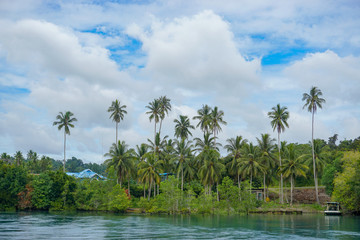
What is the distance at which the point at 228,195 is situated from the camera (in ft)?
234

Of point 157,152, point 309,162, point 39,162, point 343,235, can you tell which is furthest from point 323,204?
point 39,162

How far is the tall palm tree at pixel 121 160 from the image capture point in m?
77.5

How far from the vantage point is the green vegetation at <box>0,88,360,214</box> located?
69.1m

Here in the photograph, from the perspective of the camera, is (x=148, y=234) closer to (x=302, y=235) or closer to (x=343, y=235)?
(x=302, y=235)

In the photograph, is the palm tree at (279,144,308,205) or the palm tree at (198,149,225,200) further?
the palm tree at (279,144,308,205)

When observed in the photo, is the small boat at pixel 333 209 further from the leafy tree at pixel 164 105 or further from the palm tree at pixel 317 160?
the leafy tree at pixel 164 105

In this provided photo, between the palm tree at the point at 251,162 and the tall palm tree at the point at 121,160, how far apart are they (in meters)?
24.6

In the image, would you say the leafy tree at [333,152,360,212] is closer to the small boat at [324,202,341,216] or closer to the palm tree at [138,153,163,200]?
the small boat at [324,202,341,216]

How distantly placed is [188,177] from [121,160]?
51.3 ft

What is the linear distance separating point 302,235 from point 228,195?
36871 mm

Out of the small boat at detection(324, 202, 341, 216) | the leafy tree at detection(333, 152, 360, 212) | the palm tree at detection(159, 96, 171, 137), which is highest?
the palm tree at detection(159, 96, 171, 137)

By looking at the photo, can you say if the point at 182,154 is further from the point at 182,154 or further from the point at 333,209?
the point at 333,209

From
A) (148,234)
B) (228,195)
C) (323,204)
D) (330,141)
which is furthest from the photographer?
(330,141)

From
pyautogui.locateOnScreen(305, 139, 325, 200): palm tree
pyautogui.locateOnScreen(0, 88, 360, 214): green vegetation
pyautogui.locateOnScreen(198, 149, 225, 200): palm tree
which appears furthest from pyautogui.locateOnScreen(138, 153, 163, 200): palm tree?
pyautogui.locateOnScreen(305, 139, 325, 200): palm tree
